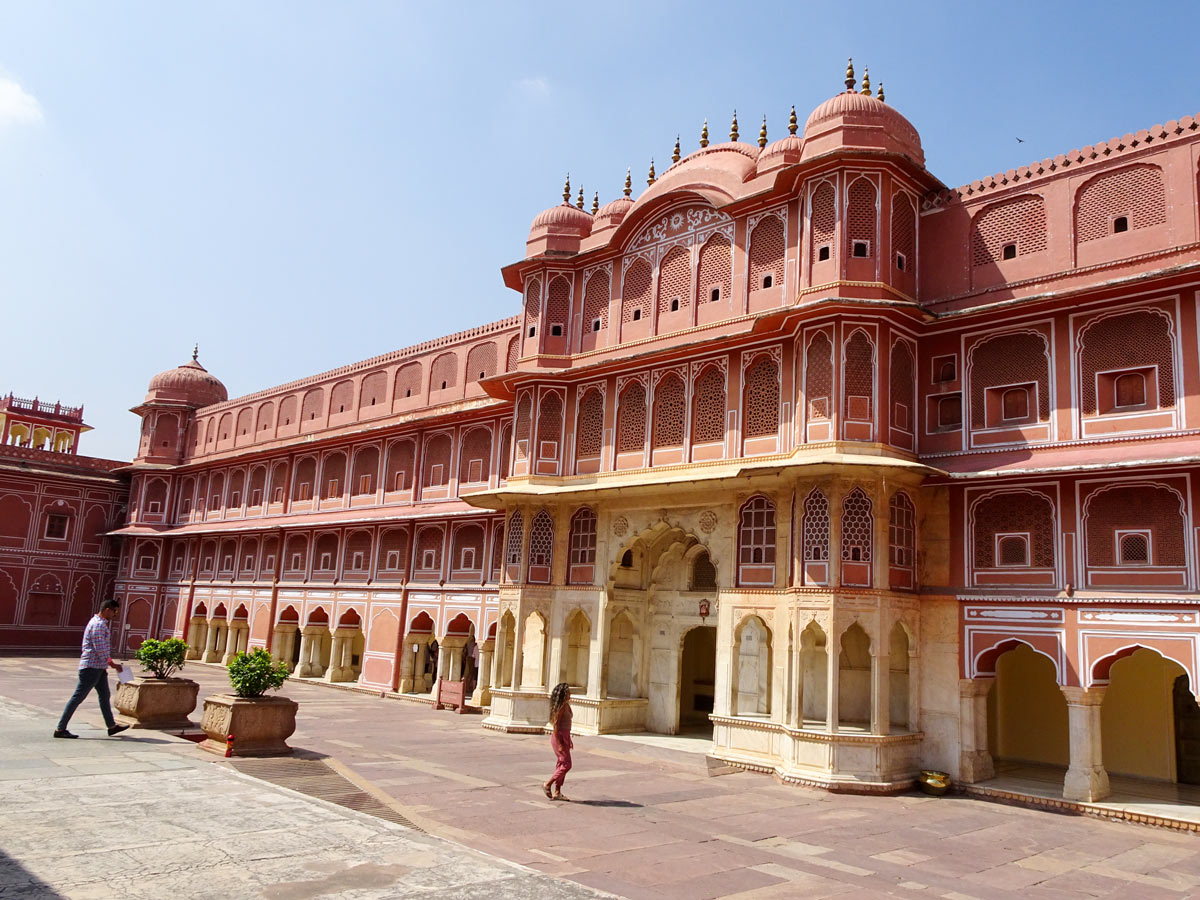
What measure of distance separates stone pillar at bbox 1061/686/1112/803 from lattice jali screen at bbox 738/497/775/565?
16.0 feet

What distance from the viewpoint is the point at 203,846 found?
24.4ft

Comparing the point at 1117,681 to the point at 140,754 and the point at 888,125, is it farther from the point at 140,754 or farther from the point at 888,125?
the point at 140,754

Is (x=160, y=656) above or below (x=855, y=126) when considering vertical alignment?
below

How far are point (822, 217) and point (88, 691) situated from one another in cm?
1314

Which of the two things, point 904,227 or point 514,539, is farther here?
point 514,539

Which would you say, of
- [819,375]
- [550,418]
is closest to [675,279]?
[550,418]

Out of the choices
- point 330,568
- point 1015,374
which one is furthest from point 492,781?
point 330,568

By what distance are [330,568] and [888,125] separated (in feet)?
67.1

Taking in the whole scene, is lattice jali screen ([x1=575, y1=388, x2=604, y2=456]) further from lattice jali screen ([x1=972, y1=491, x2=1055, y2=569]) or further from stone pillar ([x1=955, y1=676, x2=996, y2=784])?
stone pillar ([x1=955, y1=676, x2=996, y2=784])

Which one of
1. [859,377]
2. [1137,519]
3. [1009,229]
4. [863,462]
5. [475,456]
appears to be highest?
[1009,229]

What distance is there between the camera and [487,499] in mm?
20062

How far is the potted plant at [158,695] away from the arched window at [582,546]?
7.63m

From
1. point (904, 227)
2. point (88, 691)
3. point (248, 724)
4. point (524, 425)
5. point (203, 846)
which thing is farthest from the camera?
point (524, 425)

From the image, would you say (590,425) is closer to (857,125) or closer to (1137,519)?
(857,125)
